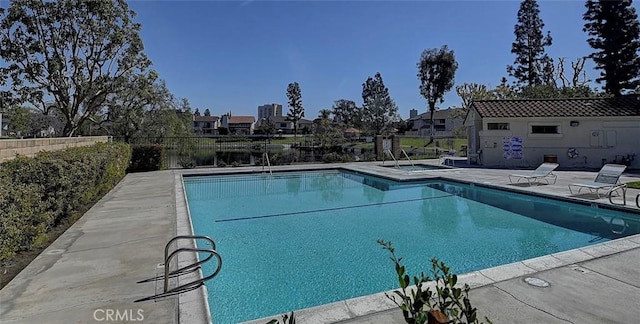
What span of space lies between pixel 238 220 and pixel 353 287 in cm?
447

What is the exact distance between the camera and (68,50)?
56.6 feet

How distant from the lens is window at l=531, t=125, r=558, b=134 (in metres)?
16.7

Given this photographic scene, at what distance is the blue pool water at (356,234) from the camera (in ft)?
15.3

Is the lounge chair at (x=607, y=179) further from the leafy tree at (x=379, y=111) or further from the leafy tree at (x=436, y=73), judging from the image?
the leafy tree at (x=379, y=111)

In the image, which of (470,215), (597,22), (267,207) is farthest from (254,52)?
→ (597,22)

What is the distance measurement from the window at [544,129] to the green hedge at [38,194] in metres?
18.6

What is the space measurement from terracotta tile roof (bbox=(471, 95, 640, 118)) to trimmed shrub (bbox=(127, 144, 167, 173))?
16.2 metres

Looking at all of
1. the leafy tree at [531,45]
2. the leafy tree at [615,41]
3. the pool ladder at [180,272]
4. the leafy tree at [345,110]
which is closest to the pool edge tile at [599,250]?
the pool ladder at [180,272]

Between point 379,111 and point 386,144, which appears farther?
point 379,111

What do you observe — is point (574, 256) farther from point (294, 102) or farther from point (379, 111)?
point (294, 102)

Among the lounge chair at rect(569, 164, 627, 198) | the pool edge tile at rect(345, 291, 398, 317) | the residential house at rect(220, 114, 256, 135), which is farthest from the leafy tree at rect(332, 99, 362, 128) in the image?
the pool edge tile at rect(345, 291, 398, 317)

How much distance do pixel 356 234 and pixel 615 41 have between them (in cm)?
2448

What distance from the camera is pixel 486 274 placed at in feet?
13.8

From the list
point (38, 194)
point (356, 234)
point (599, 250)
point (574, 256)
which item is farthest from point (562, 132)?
point (38, 194)
